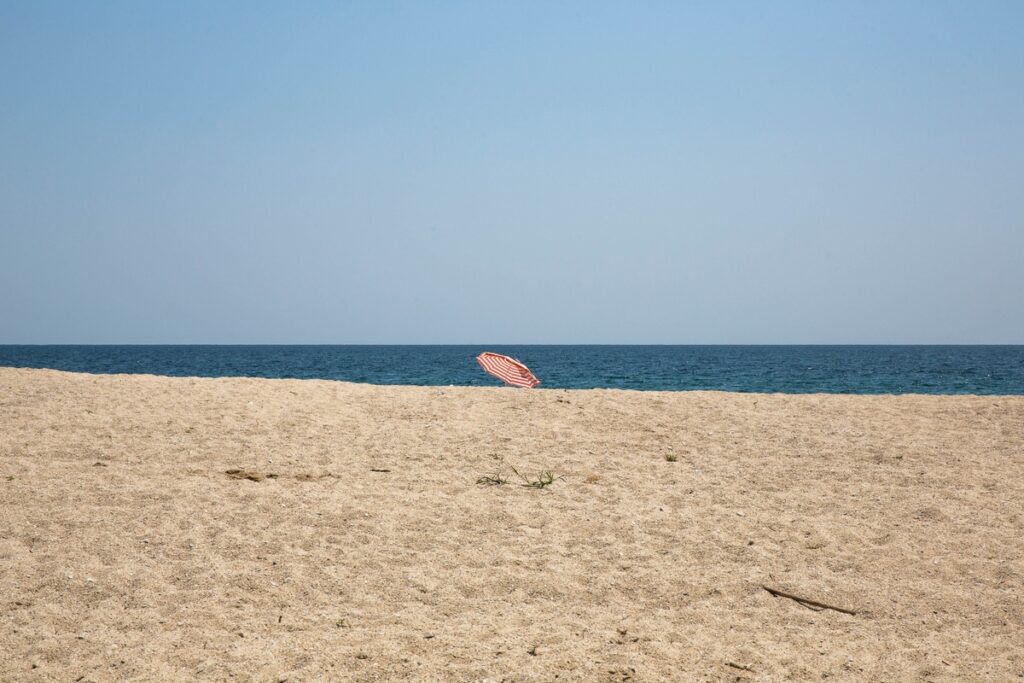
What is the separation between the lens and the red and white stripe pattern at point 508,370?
1736 centimetres

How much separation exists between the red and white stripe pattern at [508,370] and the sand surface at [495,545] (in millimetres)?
5100

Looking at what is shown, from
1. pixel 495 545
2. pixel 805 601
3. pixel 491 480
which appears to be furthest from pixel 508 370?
pixel 805 601

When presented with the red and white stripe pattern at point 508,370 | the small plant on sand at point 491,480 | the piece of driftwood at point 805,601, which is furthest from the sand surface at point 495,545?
the red and white stripe pattern at point 508,370

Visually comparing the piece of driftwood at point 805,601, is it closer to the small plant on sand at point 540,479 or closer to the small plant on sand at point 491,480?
→ the small plant on sand at point 540,479

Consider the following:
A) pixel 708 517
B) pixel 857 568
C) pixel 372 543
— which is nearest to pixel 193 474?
pixel 372 543

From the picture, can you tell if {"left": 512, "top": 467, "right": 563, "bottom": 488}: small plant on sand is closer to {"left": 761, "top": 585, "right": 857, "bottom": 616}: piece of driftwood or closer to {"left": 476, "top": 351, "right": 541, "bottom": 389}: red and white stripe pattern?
{"left": 761, "top": 585, "right": 857, "bottom": 616}: piece of driftwood

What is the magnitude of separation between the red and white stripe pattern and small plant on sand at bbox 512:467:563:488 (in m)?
7.75

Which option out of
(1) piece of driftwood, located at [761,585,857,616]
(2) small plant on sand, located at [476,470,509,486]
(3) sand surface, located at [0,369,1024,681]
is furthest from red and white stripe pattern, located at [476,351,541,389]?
(1) piece of driftwood, located at [761,585,857,616]

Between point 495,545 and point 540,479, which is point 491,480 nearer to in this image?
point 540,479

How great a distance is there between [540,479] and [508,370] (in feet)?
29.7

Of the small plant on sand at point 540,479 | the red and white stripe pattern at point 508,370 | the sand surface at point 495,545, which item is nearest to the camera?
the sand surface at point 495,545

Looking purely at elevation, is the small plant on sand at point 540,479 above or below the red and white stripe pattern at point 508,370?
below

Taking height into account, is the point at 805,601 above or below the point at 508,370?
below

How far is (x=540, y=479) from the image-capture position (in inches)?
353
